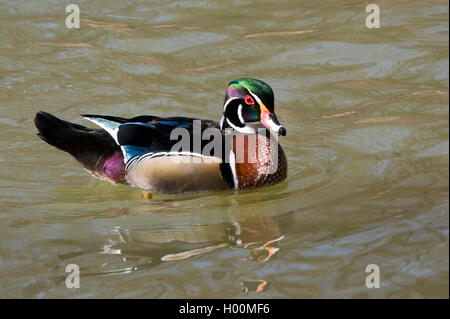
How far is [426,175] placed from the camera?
7621 mm

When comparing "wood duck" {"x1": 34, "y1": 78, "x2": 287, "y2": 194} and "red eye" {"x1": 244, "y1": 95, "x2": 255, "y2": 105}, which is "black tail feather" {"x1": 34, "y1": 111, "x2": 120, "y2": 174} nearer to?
"wood duck" {"x1": 34, "y1": 78, "x2": 287, "y2": 194}

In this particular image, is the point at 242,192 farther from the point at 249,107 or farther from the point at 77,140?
the point at 77,140

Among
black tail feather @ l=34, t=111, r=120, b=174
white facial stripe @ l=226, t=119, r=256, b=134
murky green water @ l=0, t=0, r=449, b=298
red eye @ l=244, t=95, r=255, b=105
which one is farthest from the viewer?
black tail feather @ l=34, t=111, r=120, b=174

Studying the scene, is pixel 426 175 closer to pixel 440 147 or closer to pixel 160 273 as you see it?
pixel 440 147

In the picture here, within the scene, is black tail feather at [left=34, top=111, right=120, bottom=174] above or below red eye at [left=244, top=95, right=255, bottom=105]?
below

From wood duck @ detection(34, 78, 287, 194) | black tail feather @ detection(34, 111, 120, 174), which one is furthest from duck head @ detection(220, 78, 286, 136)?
black tail feather @ detection(34, 111, 120, 174)

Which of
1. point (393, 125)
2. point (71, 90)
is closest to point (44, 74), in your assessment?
point (71, 90)

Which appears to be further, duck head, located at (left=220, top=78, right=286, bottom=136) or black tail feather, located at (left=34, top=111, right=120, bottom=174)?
black tail feather, located at (left=34, top=111, right=120, bottom=174)

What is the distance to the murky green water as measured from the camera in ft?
19.7

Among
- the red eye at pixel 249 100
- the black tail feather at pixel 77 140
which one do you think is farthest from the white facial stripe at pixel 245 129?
the black tail feather at pixel 77 140

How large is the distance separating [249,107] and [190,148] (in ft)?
1.99

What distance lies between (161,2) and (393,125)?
400 centimetres

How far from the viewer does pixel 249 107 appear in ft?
25.4

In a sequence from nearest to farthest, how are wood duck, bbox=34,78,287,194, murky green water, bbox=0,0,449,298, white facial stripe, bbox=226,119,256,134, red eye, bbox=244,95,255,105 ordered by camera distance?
murky green water, bbox=0,0,449,298, wood duck, bbox=34,78,287,194, red eye, bbox=244,95,255,105, white facial stripe, bbox=226,119,256,134
